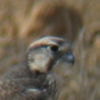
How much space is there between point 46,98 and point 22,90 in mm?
233

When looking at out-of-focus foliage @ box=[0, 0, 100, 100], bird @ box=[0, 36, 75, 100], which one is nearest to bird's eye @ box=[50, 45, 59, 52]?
bird @ box=[0, 36, 75, 100]

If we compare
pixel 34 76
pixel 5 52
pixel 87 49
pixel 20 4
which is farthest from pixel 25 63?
pixel 20 4

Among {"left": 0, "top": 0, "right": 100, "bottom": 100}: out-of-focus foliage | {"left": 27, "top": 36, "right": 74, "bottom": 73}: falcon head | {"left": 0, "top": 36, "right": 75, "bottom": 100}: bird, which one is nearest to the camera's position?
{"left": 0, "top": 36, "right": 75, "bottom": 100}: bird

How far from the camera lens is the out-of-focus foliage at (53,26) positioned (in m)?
13.0

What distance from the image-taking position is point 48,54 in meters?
8.80

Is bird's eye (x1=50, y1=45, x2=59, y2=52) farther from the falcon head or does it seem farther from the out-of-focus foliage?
the out-of-focus foliage

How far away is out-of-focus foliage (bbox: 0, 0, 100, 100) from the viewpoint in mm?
13023

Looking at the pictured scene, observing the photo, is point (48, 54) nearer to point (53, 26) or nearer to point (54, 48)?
point (54, 48)

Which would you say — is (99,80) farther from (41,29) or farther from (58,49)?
(58,49)

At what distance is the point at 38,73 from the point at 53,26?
243 inches

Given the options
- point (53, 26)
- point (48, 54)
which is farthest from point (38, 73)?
point (53, 26)

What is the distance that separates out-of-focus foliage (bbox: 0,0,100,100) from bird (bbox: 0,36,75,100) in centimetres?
374

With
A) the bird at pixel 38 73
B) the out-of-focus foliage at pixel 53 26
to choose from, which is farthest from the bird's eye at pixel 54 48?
the out-of-focus foliage at pixel 53 26

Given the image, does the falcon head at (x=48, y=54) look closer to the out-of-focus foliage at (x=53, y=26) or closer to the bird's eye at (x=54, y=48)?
the bird's eye at (x=54, y=48)
